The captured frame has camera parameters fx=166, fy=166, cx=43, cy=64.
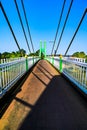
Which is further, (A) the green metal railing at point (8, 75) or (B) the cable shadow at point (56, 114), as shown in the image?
(A) the green metal railing at point (8, 75)

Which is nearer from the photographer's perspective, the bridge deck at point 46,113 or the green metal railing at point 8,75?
the bridge deck at point 46,113

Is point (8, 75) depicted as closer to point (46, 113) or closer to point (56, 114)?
point (46, 113)

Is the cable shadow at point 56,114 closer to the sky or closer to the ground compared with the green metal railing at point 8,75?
closer to the ground

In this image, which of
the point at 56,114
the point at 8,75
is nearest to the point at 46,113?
the point at 56,114

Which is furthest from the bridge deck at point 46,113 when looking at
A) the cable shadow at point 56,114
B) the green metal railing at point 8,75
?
the green metal railing at point 8,75

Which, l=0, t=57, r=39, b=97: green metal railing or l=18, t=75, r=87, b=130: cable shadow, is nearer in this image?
l=18, t=75, r=87, b=130: cable shadow

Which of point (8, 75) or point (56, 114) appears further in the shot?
point (8, 75)

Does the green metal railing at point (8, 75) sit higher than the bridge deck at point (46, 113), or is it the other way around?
the green metal railing at point (8, 75)

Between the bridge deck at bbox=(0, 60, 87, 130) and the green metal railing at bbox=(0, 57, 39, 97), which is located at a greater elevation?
the green metal railing at bbox=(0, 57, 39, 97)

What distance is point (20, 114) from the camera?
355cm

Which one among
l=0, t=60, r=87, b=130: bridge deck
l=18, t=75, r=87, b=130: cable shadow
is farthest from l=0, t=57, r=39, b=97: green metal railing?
l=18, t=75, r=87, b=130: cable shadow

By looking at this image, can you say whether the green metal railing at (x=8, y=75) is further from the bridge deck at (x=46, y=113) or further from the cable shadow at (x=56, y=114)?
the cable shadow at (x=56, y=114)

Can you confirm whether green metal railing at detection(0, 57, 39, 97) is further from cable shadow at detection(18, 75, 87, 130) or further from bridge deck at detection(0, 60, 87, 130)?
cable shadow at detection(18, 75, 87, 130)

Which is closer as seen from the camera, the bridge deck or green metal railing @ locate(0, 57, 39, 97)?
the bridge deck
